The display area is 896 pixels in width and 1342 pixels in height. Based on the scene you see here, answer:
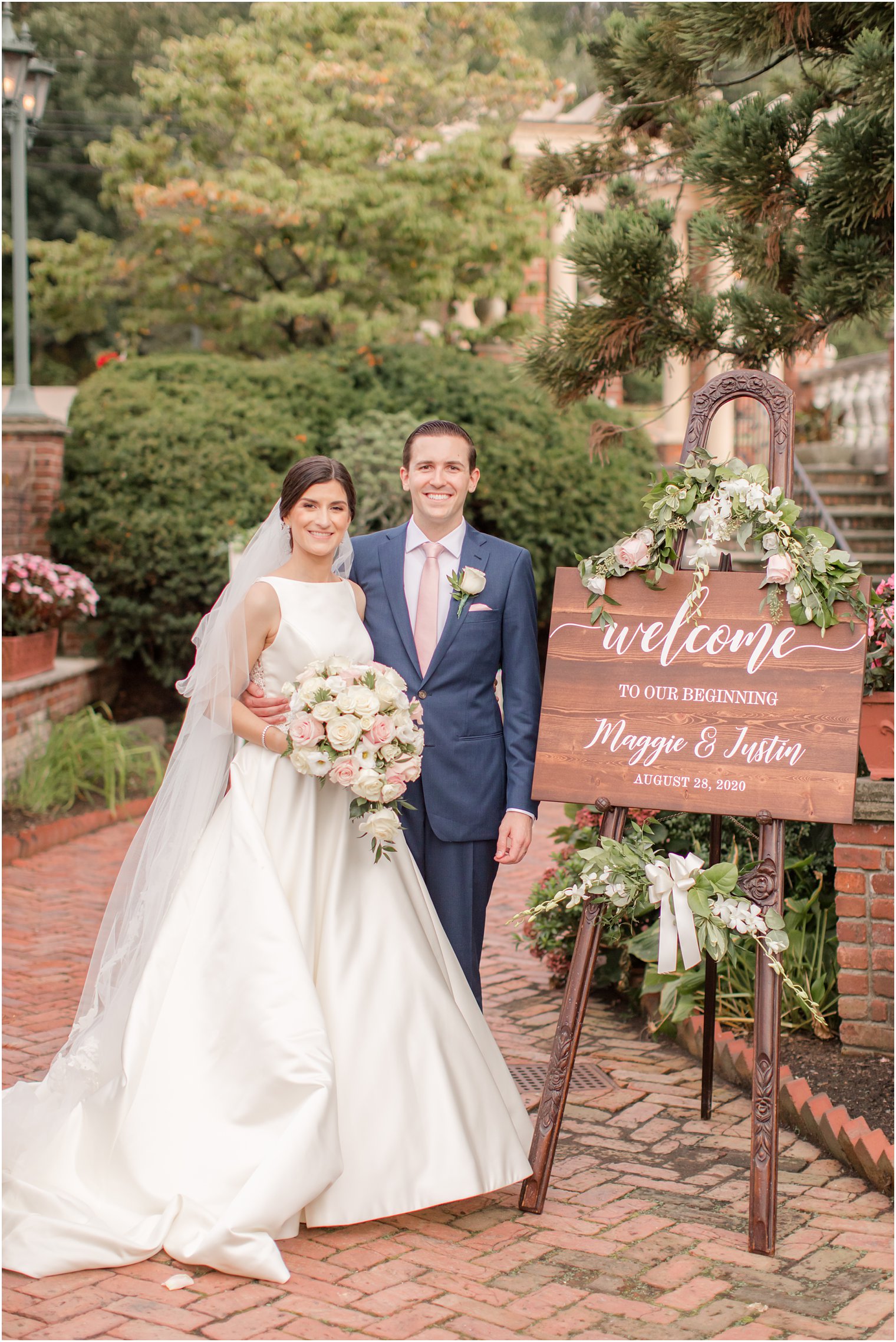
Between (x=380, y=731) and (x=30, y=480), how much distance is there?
24.9ft

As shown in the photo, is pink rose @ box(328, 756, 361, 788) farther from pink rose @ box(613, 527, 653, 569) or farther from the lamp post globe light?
the lamp post globe light

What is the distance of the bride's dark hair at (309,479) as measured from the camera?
139 inches

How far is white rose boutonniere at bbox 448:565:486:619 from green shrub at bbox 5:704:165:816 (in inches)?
199

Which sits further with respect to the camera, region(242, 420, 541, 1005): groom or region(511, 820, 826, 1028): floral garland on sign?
region(242, 420, 541, 1005): groom

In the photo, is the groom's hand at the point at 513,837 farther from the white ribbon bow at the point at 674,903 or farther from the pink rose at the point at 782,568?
the pink rose at the point at 782,568

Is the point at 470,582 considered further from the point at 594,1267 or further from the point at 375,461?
the point at 375,461

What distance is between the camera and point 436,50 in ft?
43.1

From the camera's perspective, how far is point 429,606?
3.73 metres

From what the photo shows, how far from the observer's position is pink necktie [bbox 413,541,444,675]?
147 inches

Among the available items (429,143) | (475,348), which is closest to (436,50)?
(429,143)

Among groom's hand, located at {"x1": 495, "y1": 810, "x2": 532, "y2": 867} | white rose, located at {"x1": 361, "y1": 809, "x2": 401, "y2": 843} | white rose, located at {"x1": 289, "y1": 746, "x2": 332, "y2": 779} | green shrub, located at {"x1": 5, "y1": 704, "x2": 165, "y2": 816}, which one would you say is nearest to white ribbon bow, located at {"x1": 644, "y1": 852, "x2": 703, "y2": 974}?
groom's hand, located at {"x1": 495, "y1": 810, "x2": 532, "y2": 867}

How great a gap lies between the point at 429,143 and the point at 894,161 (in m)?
9.66

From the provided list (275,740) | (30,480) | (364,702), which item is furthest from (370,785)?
(30,480)

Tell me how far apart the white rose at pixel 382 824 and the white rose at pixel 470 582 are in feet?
2.29
